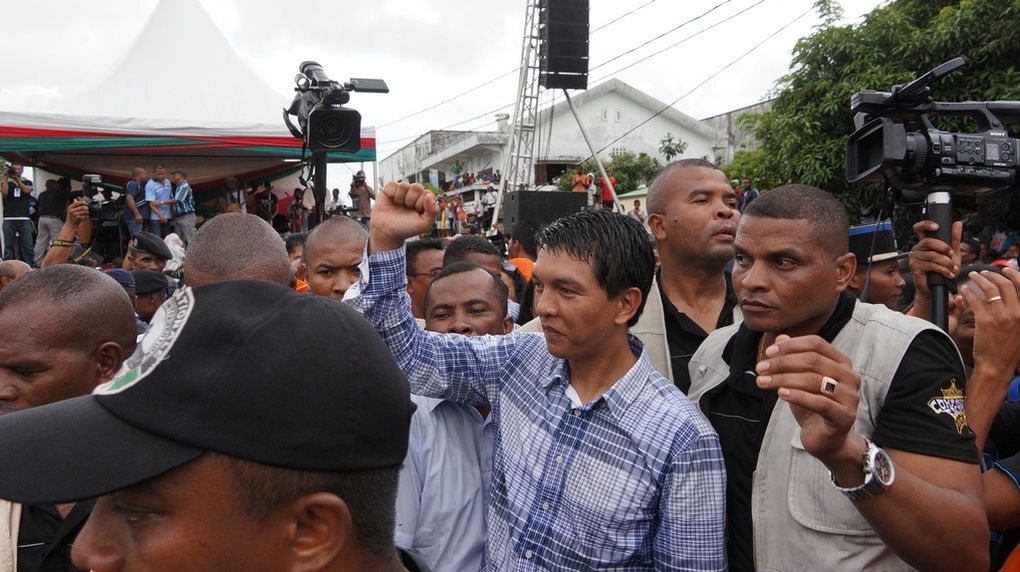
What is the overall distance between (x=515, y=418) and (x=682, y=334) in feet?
3.16

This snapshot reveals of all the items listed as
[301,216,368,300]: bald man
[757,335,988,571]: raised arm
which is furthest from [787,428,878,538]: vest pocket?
[301,216,368,300]: bald man

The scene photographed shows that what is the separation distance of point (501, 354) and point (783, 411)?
2.48ft

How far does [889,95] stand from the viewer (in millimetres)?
2314

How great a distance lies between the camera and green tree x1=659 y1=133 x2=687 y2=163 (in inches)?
1228

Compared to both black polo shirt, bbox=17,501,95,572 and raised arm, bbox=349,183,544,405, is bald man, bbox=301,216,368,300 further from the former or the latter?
black polo shirt, bbox=17,501,95,572

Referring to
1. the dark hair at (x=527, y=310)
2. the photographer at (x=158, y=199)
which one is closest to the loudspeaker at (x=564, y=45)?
the photographer at (x=158, y=199)

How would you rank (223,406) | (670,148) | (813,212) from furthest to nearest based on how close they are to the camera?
(670,148) → (813,212) → (223,406)

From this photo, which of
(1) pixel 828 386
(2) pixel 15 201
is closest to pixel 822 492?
(1) pixel 828 386

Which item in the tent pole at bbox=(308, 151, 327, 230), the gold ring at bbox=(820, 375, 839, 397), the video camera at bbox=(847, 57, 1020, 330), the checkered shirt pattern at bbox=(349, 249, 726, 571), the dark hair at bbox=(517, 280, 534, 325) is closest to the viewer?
the gold ring at bbox=(820, 375, 839, 397)

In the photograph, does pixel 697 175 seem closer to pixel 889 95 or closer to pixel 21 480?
pixel 889 95

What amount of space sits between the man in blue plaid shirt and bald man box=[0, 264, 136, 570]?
70cm

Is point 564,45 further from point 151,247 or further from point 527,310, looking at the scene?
point 527,310

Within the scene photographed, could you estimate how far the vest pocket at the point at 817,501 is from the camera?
164 cm

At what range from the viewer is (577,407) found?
6.09ft
